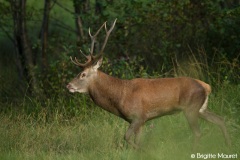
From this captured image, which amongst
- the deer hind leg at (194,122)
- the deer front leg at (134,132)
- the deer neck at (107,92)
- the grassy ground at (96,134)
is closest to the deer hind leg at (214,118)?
the grassy ground at (96,134)

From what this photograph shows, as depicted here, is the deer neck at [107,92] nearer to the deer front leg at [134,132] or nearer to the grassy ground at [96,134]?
the deer front leg at [134,132]

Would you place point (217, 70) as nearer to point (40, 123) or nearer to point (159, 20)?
point (159, 20)

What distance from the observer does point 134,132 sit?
381 inches

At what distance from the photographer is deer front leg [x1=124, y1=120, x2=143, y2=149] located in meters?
9.59

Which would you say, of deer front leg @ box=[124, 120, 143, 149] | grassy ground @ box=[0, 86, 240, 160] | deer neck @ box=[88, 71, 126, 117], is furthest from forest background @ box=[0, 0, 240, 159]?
deer neck @ box=[88, 71, 126, 117]

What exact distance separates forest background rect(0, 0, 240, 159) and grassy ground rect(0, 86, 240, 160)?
0.02 metres

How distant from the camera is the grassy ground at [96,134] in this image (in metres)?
9.30

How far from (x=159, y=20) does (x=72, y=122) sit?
10.1 ft

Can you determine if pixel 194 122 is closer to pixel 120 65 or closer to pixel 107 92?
pixel 107 92

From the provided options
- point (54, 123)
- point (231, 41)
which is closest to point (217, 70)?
point (231, 41)

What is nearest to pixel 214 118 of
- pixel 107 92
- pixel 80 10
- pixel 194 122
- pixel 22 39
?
pixel 194 122

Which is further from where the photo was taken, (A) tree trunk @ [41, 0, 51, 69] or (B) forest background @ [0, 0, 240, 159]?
(A) tree trunk @ [41, 0, 51, 69]

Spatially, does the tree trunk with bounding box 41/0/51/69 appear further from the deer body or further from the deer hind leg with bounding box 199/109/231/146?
the deer hind leg with bounding box 199/109/231/146

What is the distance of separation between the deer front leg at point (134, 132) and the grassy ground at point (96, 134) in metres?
0.10
